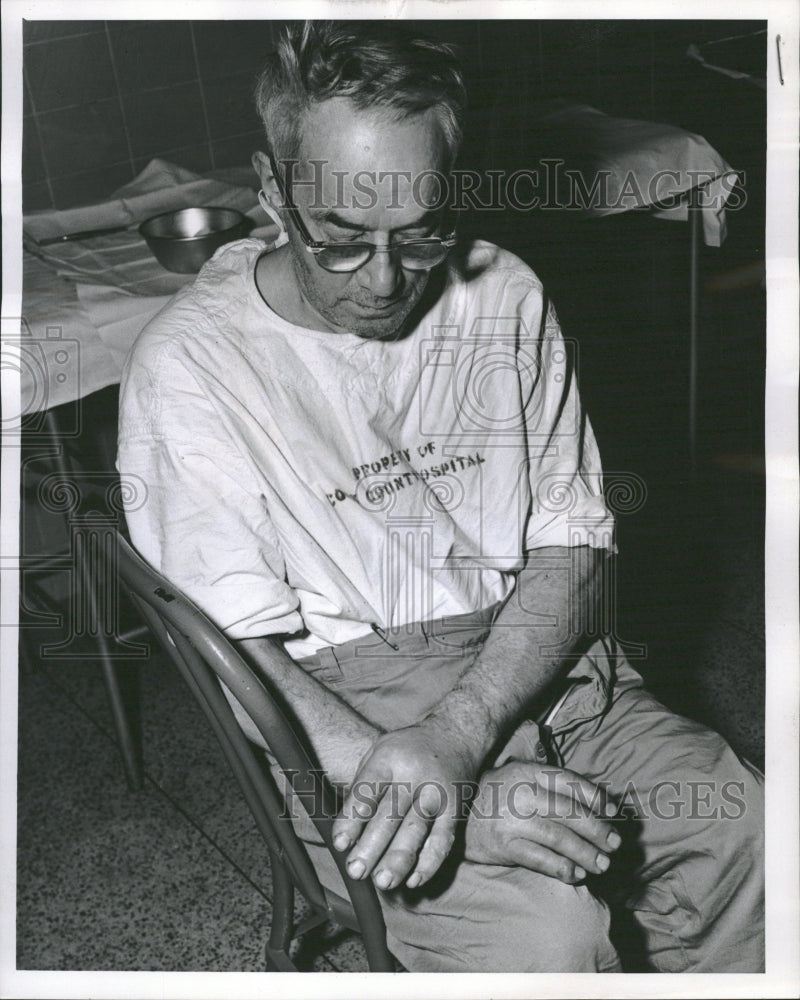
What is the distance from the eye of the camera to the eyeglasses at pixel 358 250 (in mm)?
958

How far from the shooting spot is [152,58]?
2178mm

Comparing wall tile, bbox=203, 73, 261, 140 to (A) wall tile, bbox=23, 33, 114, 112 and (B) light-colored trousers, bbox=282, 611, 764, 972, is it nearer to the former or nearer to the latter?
(A) wall tile, bbox=23, 33, 114, 112

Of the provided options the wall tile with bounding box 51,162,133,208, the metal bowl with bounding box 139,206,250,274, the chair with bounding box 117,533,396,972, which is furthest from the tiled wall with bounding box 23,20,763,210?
the chair with bounding box 117,533,396,972

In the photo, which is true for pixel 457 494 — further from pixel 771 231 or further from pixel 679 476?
pixel 679 476

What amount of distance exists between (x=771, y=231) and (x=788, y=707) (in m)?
0.49

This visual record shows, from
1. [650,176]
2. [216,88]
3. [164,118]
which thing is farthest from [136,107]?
[650,176]

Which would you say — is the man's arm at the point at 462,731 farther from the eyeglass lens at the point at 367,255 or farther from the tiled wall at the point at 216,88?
the tiled wall at the point at 216,88

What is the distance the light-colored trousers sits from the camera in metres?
0.88

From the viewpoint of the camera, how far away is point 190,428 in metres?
0.97

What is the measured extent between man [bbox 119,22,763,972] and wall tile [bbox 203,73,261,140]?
1.25 m

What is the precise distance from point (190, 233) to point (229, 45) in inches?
28.5

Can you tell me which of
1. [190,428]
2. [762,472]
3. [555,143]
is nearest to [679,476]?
[555,143]

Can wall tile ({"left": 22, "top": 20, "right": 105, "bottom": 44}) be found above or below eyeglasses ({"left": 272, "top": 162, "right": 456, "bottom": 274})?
above

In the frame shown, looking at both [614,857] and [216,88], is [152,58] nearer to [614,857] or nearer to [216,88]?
[216,88]
